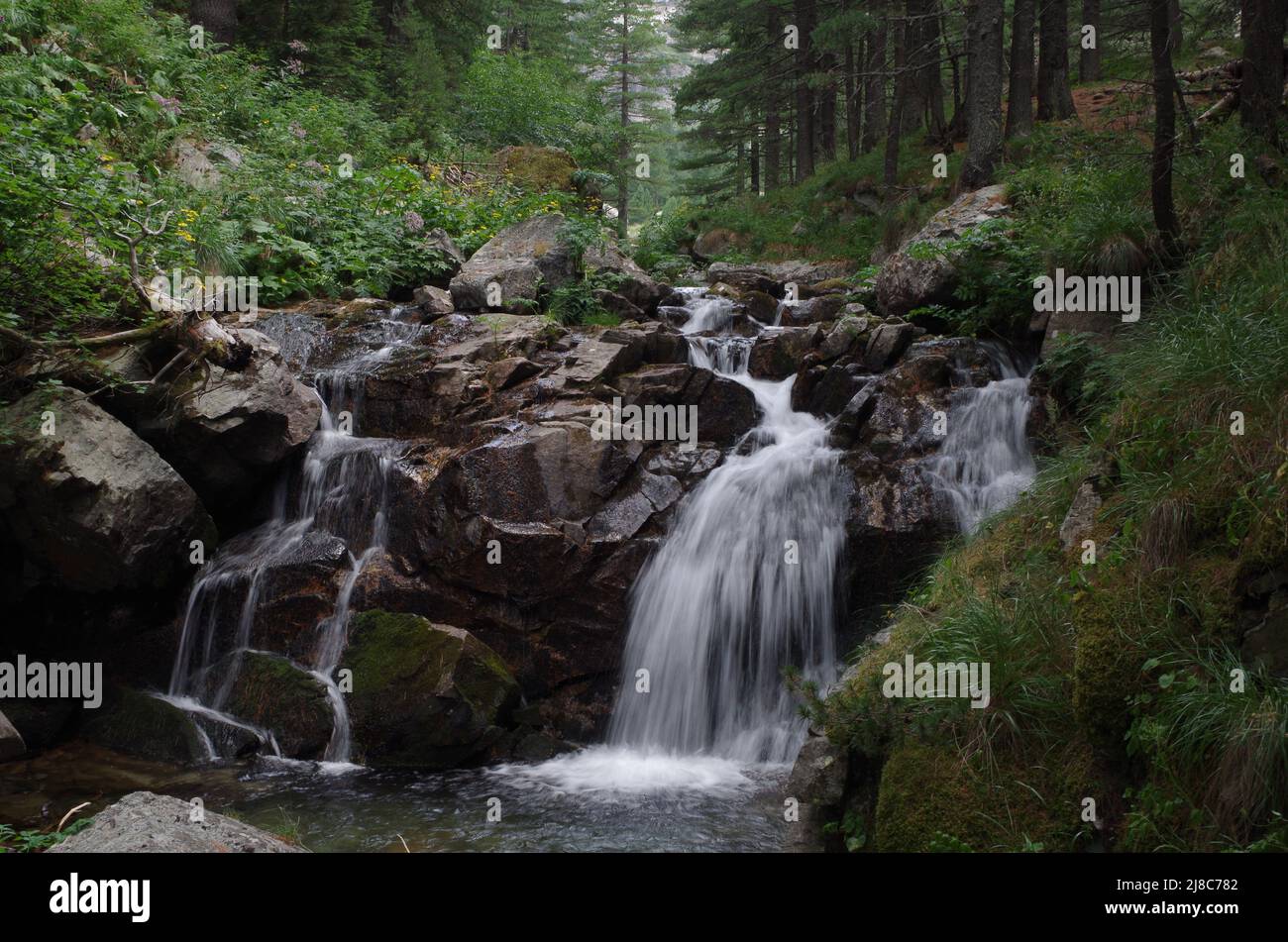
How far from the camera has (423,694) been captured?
7941 mm

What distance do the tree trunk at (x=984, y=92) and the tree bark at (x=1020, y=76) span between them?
2.27m

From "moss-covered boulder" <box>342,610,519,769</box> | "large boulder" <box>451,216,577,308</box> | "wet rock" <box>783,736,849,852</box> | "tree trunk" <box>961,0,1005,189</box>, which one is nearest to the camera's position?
"wet rock" <box>783,736,849,852</box>

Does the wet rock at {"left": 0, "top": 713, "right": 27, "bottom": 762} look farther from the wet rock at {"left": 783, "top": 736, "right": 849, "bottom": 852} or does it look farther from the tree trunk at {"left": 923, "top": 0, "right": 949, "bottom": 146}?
the tree trunk at {"left": 923, "top": 0, "right": 949, "bottom": 146}

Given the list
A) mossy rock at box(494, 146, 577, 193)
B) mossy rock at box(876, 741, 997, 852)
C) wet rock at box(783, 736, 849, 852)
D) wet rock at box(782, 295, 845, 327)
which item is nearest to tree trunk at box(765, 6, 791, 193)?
mossy rock at box(494, 146, 577, 193)

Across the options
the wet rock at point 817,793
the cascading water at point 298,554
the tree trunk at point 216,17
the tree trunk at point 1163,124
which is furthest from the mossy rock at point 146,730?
the tree trunk at point 216,17

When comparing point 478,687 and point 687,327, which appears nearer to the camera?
point 478,687

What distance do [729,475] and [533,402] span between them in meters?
2.51

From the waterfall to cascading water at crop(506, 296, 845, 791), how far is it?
1.14 metres

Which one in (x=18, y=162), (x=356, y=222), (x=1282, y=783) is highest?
(x=356, y=222)

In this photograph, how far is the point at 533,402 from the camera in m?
10.1

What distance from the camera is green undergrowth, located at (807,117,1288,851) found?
3918mm

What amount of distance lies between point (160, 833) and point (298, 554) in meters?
5.65

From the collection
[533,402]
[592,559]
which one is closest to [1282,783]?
[592,559]

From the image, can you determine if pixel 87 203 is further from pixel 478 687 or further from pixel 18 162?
pixel 478 687
